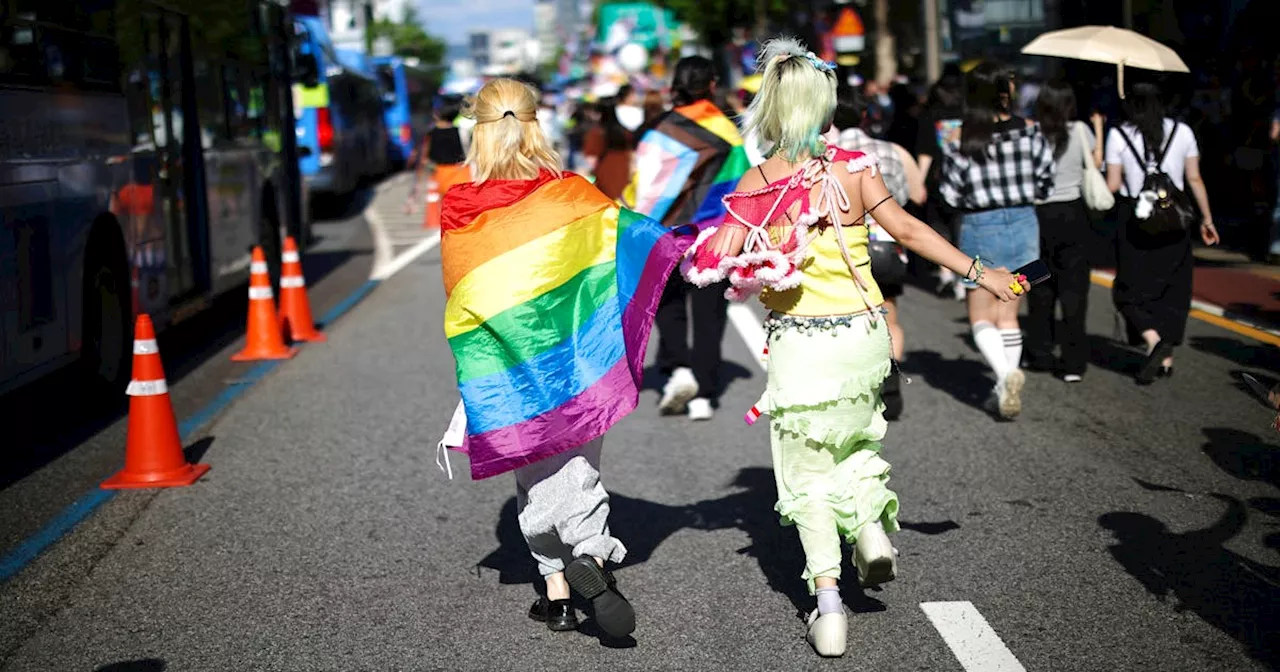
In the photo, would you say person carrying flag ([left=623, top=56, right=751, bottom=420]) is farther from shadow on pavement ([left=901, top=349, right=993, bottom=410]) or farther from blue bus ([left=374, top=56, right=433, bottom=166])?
blue bus ([left=374, top=56, right=433, bottom=166])

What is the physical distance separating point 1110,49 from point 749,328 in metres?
3.44

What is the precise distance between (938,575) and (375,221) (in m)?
20.8

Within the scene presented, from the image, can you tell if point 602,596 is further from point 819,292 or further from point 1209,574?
point 1209,574

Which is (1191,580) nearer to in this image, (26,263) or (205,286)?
(26,263)

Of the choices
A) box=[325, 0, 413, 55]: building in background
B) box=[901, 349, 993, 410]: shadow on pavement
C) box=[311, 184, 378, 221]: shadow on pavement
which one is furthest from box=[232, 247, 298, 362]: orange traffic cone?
box=[325, 0, 413, 55]: building in background

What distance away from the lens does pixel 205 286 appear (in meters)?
11.6

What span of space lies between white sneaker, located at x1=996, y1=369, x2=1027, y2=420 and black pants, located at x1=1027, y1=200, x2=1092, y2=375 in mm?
1137

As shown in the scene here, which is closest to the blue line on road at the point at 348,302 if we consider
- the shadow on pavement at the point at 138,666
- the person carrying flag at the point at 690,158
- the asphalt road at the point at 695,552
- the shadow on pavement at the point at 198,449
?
the asphalt road at the point at 695,552

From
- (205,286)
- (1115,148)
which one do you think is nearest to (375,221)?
(205,286)

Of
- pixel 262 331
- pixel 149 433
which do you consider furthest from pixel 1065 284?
pixel 262 331

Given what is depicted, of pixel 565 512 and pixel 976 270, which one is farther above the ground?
pixel 976 270

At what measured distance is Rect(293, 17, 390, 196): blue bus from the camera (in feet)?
84.5

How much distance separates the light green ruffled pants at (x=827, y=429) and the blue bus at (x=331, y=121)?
16776 millimetres

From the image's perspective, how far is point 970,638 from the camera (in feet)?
15.2
